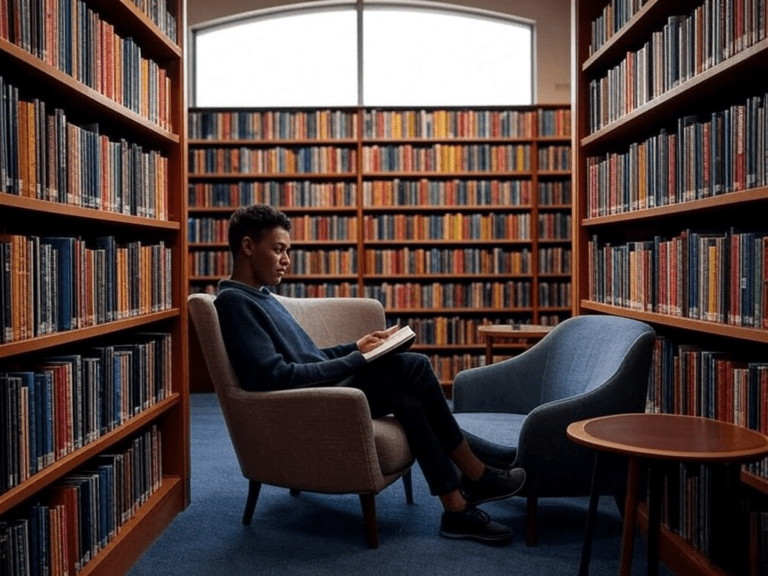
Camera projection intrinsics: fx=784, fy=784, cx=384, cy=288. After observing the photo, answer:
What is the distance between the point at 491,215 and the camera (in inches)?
237

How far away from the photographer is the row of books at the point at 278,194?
6.00m

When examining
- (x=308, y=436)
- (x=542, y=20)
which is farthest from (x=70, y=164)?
(x=542, y=20)

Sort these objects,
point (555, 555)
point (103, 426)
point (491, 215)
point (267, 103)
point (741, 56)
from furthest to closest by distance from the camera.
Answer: point (267, 103), point (491, 215), point (555, 555), point (103, 426), point (741, 56)

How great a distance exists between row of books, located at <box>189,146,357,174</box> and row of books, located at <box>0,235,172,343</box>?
3.24 meters

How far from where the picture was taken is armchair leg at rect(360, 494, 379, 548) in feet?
8.32

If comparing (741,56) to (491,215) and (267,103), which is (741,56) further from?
(267,103)

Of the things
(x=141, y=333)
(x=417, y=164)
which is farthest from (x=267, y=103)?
(x=141, y=333)

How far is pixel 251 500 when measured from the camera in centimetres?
281

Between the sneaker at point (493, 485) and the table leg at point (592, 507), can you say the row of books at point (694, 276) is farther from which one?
the sneaker at point (493, 485)

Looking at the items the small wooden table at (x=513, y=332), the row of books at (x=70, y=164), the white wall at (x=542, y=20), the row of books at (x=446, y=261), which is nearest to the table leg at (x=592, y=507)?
the row of books at (x=70, y=164)

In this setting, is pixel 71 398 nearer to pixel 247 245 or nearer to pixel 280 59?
pixel 247 245

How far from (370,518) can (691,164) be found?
4.88ft

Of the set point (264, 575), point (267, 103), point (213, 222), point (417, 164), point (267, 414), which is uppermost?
point (267, 103)

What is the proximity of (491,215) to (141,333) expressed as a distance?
3.68 metres
